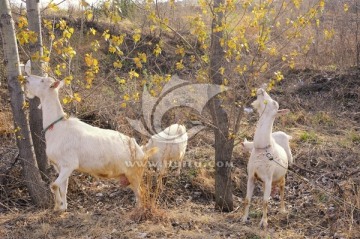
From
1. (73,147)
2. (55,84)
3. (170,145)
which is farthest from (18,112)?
(170,145)

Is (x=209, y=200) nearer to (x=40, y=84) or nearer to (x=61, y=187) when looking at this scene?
(x=61, y=187)

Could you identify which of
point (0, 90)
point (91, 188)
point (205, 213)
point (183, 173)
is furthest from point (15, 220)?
point (0, 90)

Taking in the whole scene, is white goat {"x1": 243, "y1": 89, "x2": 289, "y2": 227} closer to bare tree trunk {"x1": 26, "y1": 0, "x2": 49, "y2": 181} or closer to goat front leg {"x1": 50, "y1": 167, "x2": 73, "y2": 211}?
goat front leg {"x1": 50, "y1": 167, "x2": 73, "y2": 211}

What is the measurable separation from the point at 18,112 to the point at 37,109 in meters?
0.51

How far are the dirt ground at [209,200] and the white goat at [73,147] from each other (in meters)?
0.48

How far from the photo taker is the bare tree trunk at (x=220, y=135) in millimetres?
5988

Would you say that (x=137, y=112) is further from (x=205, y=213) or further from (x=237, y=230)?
(x=237, y=230)

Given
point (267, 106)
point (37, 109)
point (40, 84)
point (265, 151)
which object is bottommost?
point (265, 151)

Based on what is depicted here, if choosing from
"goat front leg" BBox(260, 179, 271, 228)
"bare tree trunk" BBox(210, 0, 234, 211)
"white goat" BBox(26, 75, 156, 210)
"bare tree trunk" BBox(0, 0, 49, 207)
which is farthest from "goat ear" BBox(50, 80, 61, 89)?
"goat front leg" BBox(260, 179, 271, 228)

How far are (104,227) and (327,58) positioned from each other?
12170mm

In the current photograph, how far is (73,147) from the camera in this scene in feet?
18.5

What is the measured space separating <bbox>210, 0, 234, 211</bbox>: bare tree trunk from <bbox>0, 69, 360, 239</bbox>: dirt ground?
25 cm

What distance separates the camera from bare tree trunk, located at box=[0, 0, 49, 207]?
568 centimetres

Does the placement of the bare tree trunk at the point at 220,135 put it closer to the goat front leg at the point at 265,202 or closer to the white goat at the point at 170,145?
the goat front leg at the point at 265,202
